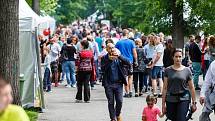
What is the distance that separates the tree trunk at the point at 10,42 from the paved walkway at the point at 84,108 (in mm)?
1811

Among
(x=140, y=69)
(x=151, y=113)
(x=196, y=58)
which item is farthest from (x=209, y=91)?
(x=196, y=58)

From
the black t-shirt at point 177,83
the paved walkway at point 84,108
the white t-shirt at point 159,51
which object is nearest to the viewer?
the black t-shirt at point 177,83

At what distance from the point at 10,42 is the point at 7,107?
8236 mm

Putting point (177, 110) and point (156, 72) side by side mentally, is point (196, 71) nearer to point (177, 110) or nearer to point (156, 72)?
point (156, 72)

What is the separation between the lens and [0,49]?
13391mm

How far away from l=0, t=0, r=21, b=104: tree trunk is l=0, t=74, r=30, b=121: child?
311 inches

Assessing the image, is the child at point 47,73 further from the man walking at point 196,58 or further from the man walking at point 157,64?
the man walking at point 196,58

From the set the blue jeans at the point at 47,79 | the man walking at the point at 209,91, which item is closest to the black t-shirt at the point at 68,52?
the blue jeans at the point at 47,79

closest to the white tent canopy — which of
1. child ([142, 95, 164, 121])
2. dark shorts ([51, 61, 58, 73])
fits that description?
child ([142, 95, 164, 121])

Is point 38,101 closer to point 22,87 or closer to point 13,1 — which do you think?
point 22,87

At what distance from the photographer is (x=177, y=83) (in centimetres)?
1084

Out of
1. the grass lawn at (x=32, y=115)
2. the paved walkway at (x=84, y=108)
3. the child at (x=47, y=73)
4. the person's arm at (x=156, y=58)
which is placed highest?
the person's arm at (x=156, y=58)

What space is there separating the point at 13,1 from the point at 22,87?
3653 millimetres

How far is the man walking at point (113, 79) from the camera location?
1353 cm
